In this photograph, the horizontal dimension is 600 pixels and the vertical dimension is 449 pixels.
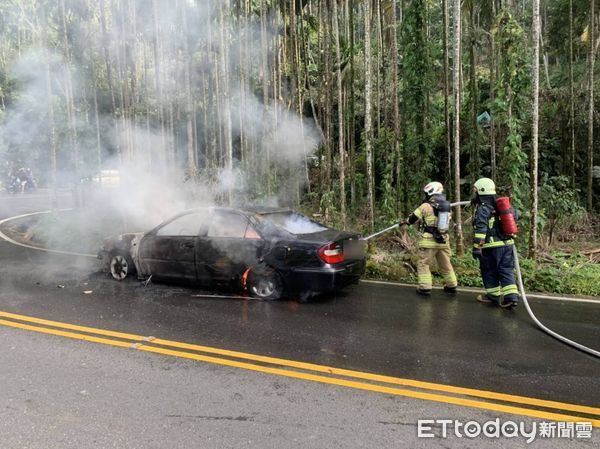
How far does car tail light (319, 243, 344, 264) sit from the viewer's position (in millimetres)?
5836

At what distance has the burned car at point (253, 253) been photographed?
19.5ft

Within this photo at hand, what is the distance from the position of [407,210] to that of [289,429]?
8.99 m

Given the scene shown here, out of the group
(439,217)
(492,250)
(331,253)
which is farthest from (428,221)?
(331,253)

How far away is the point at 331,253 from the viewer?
5.88m

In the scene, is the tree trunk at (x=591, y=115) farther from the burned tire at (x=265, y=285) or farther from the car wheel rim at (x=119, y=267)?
the car wheel rim at (x=119, y=267)

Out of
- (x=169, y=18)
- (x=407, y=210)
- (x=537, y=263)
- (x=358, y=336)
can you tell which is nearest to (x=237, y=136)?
(x=169, y=18)

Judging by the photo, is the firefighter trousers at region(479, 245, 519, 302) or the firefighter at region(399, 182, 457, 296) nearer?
the firefighter trousers at region(479, 245, 519, 302)

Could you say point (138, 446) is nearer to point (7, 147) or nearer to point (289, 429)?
point (289, 429)

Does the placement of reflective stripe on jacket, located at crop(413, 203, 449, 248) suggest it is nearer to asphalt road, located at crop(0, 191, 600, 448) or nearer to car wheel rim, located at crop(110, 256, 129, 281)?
asphalt road, located at crop(0, 191, 600, 448)

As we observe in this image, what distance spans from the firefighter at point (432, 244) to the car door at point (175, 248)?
3154mm

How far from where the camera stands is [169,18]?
548 inches

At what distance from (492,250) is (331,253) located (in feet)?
6.95

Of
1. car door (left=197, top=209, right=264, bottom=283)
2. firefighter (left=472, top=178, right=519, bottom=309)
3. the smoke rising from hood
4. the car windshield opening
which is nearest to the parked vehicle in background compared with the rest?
the smoke rising from hood

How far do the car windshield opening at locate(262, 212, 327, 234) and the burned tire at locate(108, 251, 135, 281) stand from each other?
2.58m
